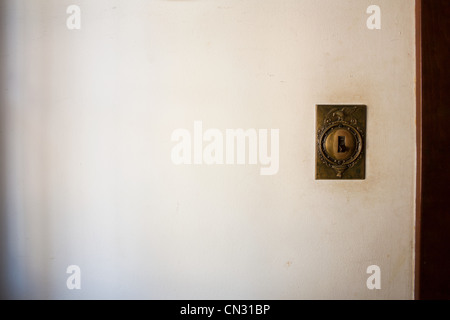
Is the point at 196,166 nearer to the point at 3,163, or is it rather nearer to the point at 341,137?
the point at 341,137

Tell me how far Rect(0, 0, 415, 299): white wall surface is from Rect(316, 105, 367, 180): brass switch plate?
38 mm

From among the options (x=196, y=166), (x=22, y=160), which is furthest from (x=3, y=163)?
(x=196, y=166)

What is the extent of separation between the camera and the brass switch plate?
3.56 ft

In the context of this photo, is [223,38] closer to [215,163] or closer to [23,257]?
[215,163]

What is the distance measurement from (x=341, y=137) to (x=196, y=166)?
616 millimetres

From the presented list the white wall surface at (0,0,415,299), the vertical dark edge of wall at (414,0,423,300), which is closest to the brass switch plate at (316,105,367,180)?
the white wall surface at (0,0,415,299)

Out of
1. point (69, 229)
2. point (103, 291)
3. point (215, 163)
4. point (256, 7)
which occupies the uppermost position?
point (256, 7)

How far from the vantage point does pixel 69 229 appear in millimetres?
1124

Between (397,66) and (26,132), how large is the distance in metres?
1.58

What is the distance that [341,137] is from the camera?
108 cm

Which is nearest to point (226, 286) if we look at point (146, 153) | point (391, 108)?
point (146, 153)

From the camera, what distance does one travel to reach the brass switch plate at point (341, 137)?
1086 mm

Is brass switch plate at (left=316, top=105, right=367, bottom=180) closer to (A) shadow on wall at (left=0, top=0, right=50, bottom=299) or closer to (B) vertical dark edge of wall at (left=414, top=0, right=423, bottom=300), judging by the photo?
(B) vertical dark edge of wall at (left=414, top=0, right=423, bottom=300)

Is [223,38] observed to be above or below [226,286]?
above
